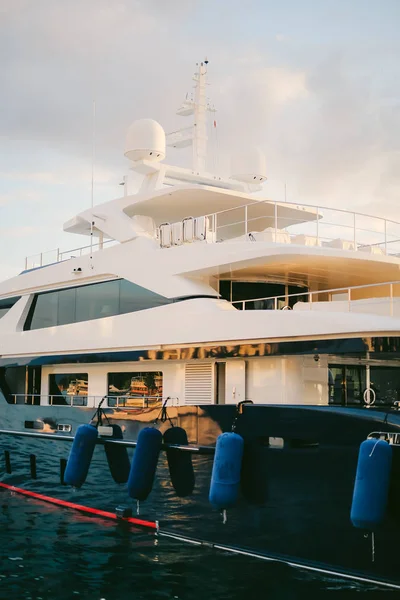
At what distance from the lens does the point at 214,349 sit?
12.2 metres

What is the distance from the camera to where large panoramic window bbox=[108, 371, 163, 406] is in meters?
13.8

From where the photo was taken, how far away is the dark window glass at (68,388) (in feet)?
51.3

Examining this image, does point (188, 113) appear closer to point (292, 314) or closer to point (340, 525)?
point (292, 314)

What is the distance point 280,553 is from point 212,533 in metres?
1.35

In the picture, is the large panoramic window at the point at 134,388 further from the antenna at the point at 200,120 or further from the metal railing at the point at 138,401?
the antenna at the point at 200,120

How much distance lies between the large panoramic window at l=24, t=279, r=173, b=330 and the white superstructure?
0.11ft

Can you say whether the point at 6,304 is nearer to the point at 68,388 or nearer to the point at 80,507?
the point at 68,388

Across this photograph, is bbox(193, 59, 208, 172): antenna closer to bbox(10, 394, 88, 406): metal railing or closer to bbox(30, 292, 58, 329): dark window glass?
bbox(30, 292, 58, 329): dark window glass

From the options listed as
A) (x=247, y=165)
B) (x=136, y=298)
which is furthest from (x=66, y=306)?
(x=247, y=165)

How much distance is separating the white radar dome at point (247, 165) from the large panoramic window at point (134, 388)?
602 cm

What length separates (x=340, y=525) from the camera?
970 centimetres

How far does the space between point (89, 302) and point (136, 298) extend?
1.79 m

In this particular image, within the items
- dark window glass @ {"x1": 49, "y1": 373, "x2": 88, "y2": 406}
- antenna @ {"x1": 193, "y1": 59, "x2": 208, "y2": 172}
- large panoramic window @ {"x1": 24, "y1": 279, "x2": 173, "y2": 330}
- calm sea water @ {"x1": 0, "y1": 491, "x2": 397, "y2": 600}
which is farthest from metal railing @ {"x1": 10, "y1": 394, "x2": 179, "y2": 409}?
antenna @ {"x1": 193, "y1": 59, "x2": 208, "y2": 172}

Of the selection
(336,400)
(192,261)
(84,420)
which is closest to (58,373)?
(84,420)
